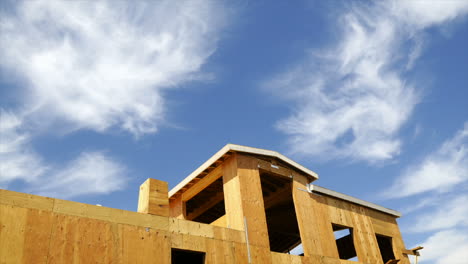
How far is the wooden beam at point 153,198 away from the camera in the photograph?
13.8 meters

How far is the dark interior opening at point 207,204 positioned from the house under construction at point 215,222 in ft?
0.22

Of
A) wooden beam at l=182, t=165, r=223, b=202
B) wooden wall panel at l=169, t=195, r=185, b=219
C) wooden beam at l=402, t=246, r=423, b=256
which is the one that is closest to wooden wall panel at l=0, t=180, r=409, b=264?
wooden beam at l=182, t=165, r=223, b=202

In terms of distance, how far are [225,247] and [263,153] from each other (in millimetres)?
5451

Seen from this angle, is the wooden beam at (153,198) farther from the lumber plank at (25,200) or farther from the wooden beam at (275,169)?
the wooden beam at (275,169)

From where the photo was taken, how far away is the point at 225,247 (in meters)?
15.0

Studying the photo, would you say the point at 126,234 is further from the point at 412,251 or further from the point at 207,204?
the point at 412,251

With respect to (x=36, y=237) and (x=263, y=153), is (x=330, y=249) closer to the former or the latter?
(x=263, y=153)

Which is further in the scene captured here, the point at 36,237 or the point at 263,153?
the point at 263,153

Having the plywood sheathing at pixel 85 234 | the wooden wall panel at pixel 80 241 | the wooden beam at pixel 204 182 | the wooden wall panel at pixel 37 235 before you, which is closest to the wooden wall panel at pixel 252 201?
the wooden beam at pixel 204 182

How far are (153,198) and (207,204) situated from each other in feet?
32.4

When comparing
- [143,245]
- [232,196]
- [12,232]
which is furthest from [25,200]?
[232,196]

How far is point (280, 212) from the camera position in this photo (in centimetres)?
2550

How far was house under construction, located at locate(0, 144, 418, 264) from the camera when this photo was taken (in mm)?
11133

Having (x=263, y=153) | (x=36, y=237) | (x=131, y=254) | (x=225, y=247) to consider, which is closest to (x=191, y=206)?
(x=263, y=153)
